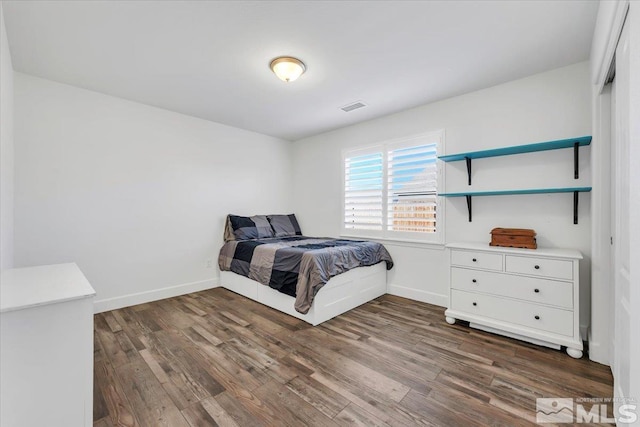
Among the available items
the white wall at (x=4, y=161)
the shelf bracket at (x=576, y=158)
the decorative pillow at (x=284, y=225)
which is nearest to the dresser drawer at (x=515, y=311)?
the shelf bracket at (x=576, y=158)

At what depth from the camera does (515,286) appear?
7.69 ft

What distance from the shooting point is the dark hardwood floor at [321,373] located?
1524 mm

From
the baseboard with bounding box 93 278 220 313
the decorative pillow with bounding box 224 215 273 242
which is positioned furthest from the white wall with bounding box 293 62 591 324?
the baseboard with bounding box 93 278 220 313

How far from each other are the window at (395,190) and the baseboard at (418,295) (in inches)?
26.2

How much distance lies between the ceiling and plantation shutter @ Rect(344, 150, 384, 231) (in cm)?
96

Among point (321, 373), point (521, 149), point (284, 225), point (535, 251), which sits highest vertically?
point (521, 149)

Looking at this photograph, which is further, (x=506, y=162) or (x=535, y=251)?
(x=506, y=162)

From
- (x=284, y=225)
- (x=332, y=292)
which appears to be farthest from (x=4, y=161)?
(x=284, y=225)

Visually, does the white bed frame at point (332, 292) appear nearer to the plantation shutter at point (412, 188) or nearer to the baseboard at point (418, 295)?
the baseboard at point (418, 295)

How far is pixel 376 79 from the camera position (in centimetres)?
271

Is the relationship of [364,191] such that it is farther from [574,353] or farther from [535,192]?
[574,353]

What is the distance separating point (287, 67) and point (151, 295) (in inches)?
124

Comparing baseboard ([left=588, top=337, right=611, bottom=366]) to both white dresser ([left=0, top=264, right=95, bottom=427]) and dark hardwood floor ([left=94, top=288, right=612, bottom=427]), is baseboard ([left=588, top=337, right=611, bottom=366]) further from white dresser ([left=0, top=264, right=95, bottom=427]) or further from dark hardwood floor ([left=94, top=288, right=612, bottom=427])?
white dresser ([left=0, top=264, right=95, bottom=427])

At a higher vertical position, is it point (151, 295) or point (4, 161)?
point (4, 161)
